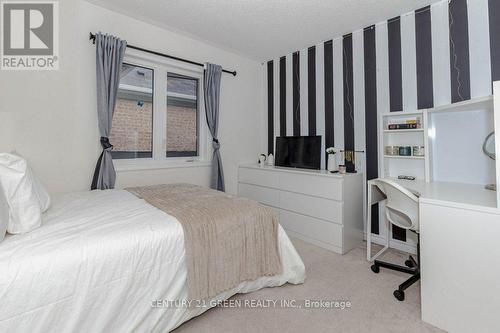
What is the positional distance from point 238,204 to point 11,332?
133cm

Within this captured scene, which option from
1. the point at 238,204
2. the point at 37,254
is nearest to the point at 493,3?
the point at 238,204

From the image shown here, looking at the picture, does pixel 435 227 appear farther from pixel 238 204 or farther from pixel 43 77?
pixel 43 77

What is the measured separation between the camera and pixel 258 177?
3617mm

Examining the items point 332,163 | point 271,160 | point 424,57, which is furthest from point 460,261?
A: point 271,160

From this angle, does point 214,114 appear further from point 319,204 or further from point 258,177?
point 319,204

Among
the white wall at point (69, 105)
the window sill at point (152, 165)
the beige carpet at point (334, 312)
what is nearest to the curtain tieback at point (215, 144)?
the window sill at point (152, 165)

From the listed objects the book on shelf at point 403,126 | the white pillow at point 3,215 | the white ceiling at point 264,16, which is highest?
the white ceiling at point 264,16

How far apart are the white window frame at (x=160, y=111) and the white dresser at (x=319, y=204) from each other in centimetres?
115

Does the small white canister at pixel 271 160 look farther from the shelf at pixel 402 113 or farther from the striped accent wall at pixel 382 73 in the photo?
the shelf at pixel 402 113

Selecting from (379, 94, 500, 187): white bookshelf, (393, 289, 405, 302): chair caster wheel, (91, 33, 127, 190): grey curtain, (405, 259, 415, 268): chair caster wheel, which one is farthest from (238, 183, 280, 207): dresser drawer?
(91, 33, 127, 190): grey curtain

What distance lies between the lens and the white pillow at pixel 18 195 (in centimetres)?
126

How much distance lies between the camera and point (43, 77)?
7.72 ft

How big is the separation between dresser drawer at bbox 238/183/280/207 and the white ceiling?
2.11 meters

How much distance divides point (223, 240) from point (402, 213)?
149 centimetres
